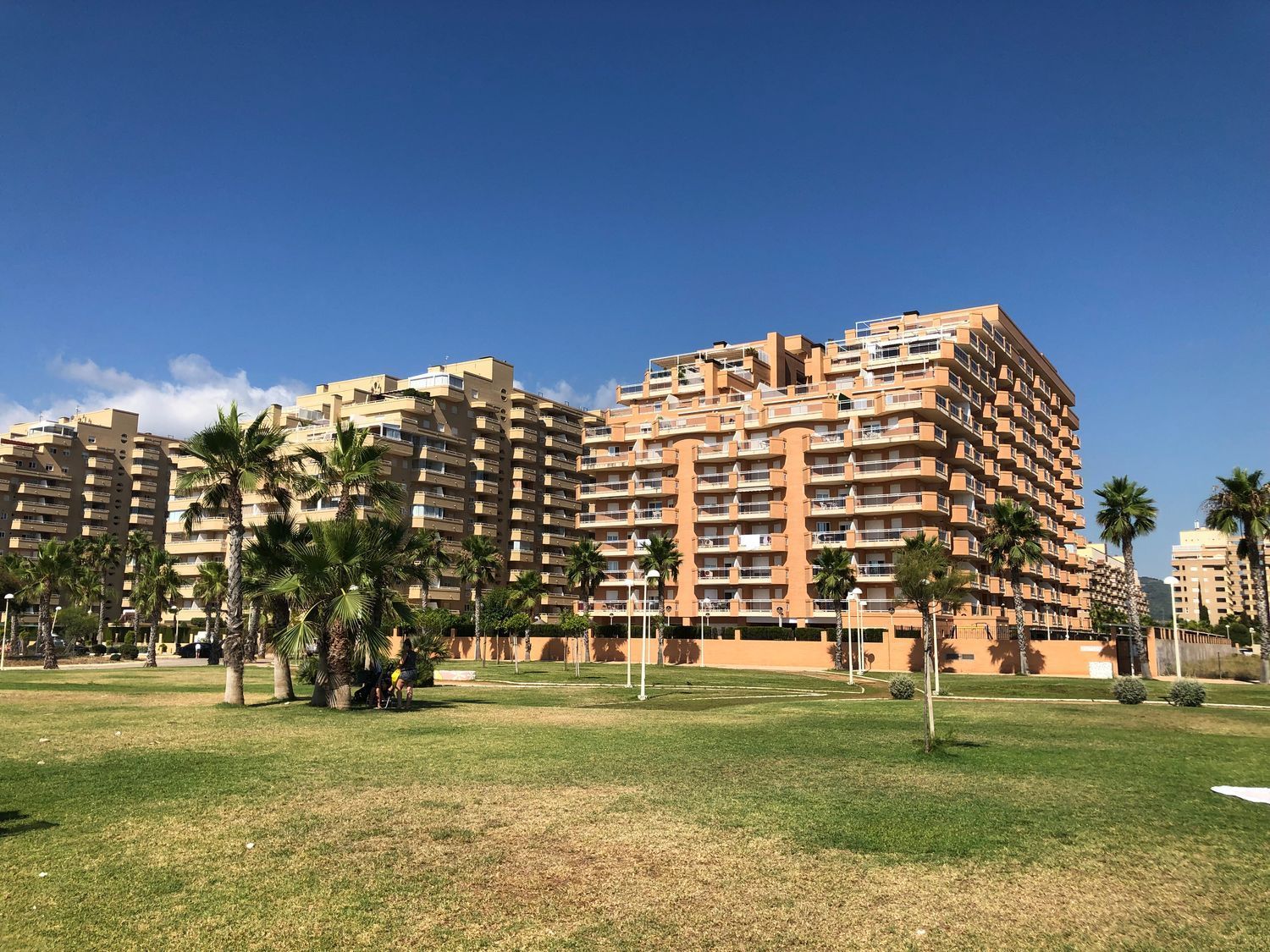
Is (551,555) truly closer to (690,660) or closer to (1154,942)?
(690,660)

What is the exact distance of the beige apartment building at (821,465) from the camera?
8019 centimetres

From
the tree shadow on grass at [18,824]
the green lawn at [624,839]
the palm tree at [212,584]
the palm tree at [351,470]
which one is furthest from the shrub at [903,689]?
the palm tree at [212,584]

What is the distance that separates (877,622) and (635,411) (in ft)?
119

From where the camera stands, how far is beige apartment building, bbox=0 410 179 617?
5246 inches

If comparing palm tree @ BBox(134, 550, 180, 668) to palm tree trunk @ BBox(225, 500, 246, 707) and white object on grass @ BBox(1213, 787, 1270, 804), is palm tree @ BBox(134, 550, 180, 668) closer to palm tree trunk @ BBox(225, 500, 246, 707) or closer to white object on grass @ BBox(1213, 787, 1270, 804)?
palm tree trunk @ BBox(225, 500, 246, 707)

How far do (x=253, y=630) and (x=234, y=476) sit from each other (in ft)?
141

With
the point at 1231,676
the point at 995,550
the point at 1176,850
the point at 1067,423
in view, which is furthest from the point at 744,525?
the point at 1176,850

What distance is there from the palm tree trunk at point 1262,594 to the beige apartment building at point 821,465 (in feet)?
61.7

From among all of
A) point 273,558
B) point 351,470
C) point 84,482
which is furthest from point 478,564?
point 84,482

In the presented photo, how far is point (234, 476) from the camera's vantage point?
28672mm

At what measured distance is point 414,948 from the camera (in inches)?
285

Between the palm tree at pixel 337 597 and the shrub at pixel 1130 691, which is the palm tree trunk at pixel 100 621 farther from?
the shrub at pixel 1130 691

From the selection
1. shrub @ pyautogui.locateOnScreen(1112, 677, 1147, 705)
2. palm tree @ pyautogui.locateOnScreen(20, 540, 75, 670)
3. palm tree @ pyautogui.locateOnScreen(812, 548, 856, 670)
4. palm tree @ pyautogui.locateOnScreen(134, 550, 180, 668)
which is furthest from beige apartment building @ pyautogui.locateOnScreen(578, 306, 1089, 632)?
palm tree @ pyautogui.locateOnScreen(20, 540, 75, 670)

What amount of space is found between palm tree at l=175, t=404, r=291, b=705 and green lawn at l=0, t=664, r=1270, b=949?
23.9ft
